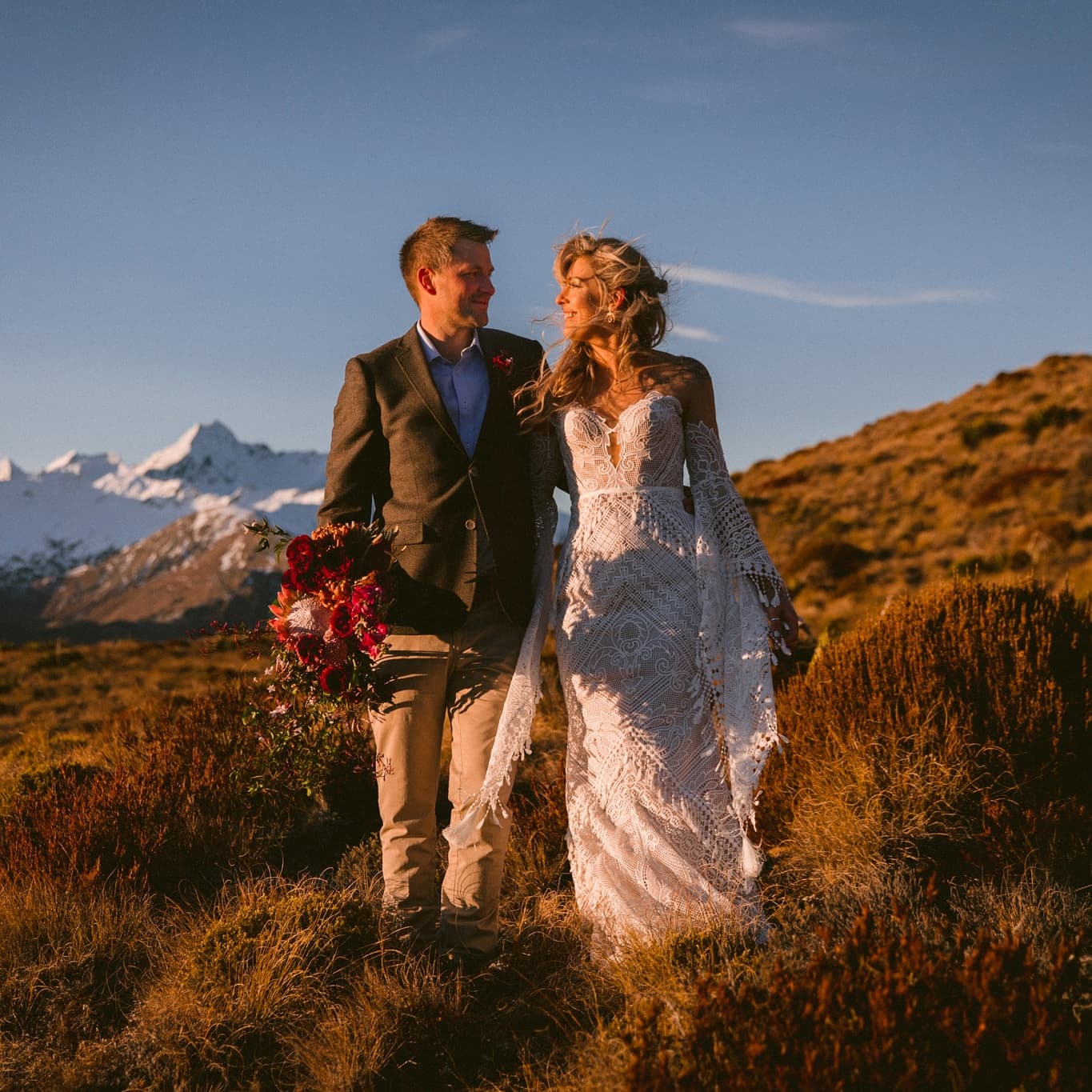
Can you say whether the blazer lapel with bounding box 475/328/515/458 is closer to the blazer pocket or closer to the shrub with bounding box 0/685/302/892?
the blazer pocket

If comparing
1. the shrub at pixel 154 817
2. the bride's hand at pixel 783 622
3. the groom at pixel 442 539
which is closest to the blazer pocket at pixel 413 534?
the groom at pixel 442 539

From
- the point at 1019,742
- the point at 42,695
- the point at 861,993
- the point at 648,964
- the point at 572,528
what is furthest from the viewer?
the point at 42,695

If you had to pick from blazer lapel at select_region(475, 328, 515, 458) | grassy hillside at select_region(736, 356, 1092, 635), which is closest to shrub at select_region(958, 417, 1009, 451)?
grassy hillside at select_region(736, 356, 1092, 635)

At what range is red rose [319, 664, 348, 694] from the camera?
11.3 feet

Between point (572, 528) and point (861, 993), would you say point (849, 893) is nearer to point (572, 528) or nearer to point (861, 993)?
point (861, 993)

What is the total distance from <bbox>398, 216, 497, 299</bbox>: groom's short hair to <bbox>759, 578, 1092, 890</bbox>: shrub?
9.63 ft

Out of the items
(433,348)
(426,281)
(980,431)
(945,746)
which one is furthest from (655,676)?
(980,431)

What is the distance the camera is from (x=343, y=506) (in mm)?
3762

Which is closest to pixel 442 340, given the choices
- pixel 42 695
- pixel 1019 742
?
pixel 1019 742

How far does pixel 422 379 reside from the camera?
3.75 m

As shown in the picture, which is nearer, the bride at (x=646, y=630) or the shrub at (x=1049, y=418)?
the bride at (x=646, y=630)

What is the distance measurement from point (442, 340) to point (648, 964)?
239cm

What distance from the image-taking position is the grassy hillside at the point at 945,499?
1784 centimetres

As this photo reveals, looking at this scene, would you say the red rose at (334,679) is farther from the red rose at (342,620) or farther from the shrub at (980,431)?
the shrub at (980,431)
